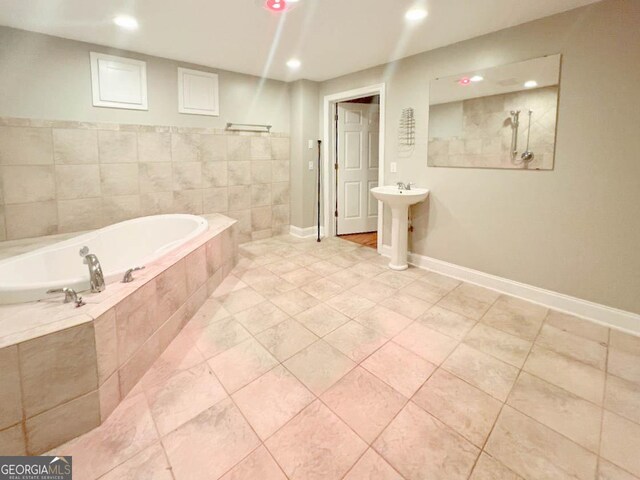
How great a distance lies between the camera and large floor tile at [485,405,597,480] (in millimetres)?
1282

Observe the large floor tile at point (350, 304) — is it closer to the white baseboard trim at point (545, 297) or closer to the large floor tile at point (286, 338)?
the large floor tile at point (286, 338)

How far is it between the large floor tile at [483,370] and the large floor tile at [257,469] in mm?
1133

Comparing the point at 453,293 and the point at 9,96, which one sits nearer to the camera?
the point at 9,96

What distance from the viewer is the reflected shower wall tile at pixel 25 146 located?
2.74 m

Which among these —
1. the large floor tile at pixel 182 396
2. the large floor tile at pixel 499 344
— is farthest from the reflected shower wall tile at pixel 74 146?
the large floor tile at pixel 499 344

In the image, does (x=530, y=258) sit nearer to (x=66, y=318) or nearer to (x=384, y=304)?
(x=384, y=304)

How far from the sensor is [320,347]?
2.13 m

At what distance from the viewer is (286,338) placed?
2.23 meters

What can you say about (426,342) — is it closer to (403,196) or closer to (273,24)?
(403,196)

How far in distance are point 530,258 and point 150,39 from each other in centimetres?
401

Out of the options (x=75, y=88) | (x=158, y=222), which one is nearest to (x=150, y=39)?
(x=75, y=88)

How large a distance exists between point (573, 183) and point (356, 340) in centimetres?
208

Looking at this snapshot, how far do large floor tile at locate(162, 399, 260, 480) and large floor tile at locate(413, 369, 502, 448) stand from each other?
88 centimetres

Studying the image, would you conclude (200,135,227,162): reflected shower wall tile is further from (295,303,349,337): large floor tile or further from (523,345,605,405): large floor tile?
(523,345,605,405): large floor tile
